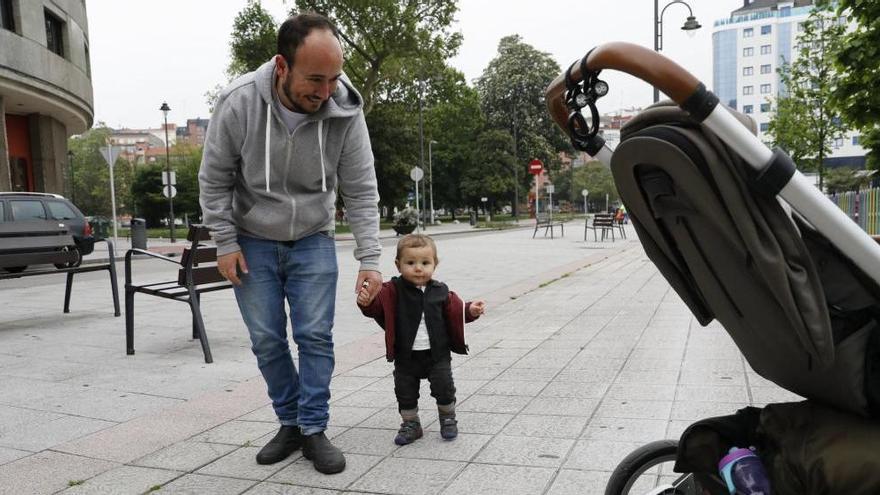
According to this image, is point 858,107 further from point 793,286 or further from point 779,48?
point 779,48

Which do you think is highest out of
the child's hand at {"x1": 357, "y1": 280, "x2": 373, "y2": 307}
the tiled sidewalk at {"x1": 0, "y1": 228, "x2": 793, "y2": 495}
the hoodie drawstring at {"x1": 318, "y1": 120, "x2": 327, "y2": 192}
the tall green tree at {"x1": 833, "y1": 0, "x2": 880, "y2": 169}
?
the tall green tree at {"x1": 833, "y1": 0, "x2": 880, "y2": 169}

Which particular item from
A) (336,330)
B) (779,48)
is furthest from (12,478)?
(779,48)

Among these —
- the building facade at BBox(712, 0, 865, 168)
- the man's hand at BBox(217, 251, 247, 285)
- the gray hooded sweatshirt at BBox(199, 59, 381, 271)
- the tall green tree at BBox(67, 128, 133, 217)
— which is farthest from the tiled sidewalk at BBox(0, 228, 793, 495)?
the building facade at BBox(712, 0, 865, 168)

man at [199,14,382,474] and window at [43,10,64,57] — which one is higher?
window at [43,10,64,57]

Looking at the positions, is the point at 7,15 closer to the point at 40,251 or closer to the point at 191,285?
the point at 40,251

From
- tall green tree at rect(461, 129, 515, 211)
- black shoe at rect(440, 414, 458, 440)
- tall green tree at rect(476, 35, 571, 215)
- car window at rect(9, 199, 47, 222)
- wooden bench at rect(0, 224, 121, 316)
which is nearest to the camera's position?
black shoe at rect(440, 414, 458, 440)

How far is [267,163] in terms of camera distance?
10.2 ft

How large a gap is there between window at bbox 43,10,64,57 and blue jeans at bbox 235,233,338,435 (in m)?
24.4

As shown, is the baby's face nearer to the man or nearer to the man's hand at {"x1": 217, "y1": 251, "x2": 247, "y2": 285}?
the man

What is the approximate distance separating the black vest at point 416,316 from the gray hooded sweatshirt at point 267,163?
0.24 meters

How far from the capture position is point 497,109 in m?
60.4

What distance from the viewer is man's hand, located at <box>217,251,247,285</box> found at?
3.13 meters

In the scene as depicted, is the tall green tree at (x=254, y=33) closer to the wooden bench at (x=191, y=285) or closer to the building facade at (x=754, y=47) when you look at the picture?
the wooden bench at (x=191, y=285)

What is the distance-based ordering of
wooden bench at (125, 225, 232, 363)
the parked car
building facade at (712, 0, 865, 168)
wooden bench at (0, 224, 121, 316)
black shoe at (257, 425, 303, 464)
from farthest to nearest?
1. building facade at (712, 0, 865, 168)
2. the parked car
3. wooden bench at (0, 224, 121, 316)
4. wooden bench at (125, 225, 232, 363)
5. black shoe at (257, 425, 303, 464)
